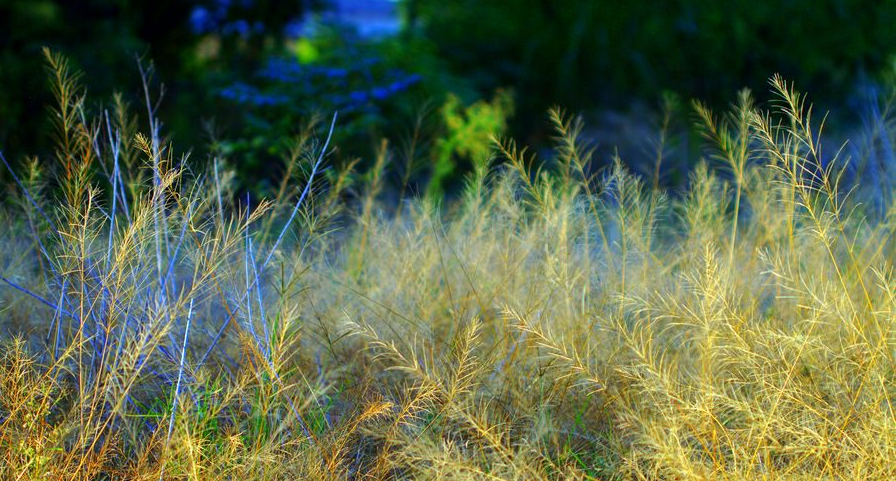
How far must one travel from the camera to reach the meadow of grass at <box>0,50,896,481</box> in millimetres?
2068

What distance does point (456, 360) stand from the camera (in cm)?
255

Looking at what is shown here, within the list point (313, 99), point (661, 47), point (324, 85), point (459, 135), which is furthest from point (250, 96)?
point (661, 47)

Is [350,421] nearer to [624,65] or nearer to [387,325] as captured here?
[387,325]

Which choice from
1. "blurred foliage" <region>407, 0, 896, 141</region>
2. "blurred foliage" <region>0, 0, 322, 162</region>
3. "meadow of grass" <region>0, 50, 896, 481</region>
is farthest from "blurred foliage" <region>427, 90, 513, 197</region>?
"meadow of grass" <region>0, 50, 896, 481</region>

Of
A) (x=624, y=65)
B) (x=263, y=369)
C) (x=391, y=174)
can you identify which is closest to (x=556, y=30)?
(x=624, y=65)

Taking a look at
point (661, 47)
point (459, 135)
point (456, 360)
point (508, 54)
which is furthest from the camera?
point (508, 54)

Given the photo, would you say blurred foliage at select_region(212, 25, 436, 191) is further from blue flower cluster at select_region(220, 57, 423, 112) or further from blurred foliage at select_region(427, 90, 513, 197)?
blurred foliage at select_region(427, 90, 513, 197)

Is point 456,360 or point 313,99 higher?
point 456,360

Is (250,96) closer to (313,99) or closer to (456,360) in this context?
(313,99)

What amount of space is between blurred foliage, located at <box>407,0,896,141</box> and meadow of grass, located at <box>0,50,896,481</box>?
447 cm

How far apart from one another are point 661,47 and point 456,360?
18.2ft

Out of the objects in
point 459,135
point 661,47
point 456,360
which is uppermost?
point 661,47

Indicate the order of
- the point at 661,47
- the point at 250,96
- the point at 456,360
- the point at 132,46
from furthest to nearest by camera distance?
the point at 661,47 → the point at 132,46 → the point at 250,96 → the point at 456,360

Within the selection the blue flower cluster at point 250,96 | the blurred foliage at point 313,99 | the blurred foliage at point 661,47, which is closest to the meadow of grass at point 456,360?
the blurred foliage at point 313,99
